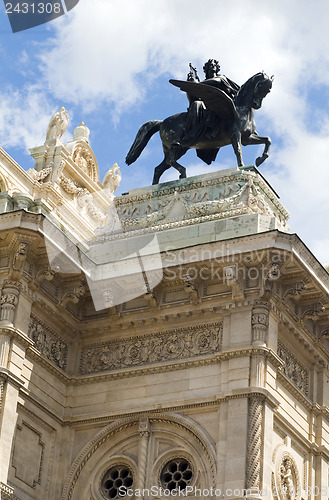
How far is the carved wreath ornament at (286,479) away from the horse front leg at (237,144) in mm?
6095

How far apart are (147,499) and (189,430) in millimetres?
1424

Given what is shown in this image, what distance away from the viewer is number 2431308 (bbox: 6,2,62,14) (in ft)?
79.5

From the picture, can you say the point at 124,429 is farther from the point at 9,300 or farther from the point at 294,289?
the point at 294,289

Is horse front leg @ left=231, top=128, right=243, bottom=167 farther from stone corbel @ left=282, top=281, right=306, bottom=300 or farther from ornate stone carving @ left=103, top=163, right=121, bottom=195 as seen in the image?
ornate stone carving @ left=103, top=163, right=121, bottom=195

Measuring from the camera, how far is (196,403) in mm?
23469

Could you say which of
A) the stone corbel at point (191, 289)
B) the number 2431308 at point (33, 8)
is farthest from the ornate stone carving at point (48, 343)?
the number 2431308 at point (33, 8)

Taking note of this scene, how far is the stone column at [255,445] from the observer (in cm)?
2206

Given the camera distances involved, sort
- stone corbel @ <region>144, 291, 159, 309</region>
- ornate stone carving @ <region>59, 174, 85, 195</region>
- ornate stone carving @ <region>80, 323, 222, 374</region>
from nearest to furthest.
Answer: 1. ornate stone carving @ <region>80, 323, 222, 374</region>
2. stone corbel @ <region>144, 291, 159, 309</region>
3. ornate stone carving @ <region>59, 174, 85, 195</region>

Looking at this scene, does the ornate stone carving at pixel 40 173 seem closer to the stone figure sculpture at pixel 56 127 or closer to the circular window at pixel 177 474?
the stone figure sculpture at pixel 56 127

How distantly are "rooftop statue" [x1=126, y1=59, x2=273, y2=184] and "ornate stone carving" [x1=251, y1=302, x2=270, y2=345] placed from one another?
12.4ft

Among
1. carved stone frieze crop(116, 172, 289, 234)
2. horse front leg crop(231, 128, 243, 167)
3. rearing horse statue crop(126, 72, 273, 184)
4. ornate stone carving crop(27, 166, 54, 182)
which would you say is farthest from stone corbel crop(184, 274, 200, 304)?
ornate stone carving crop(27, 166, 54, 182)

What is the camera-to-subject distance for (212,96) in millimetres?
26609

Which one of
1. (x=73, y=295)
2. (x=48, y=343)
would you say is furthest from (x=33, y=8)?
(x=48, y=343)

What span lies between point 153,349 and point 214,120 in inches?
208
